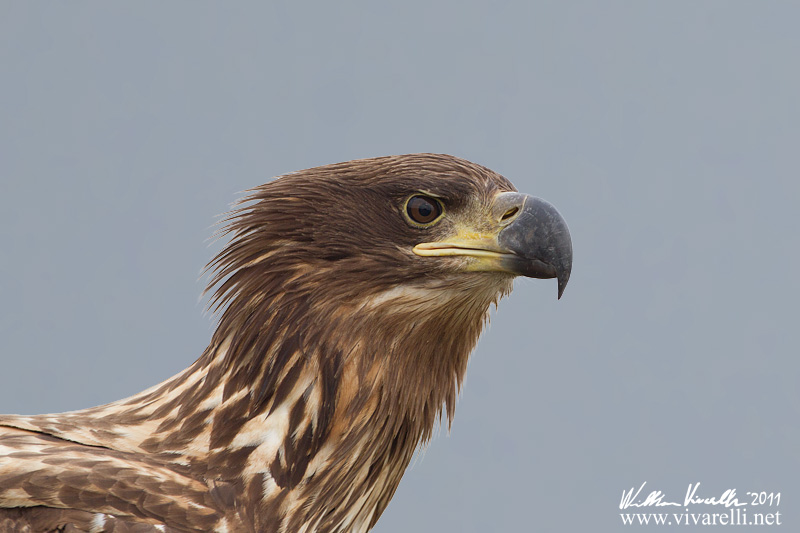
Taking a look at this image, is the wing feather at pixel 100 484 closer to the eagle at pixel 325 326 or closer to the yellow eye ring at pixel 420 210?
the eagle at pixel 325 326

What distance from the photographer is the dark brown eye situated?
271 cm

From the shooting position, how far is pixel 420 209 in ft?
8.92

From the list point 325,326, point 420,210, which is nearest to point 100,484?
point 325,326

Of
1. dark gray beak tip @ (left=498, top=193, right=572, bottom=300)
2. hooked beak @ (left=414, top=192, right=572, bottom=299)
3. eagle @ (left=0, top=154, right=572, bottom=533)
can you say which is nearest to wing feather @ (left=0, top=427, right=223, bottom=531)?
eagle @ (left=0, top=154, right=572, bottom=533)

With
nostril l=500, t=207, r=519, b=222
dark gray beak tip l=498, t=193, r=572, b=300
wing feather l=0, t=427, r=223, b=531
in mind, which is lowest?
wing feather l=0, t=427, r=223, b=531

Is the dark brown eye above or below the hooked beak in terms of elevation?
above

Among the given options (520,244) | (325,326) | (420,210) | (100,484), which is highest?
(420,210)

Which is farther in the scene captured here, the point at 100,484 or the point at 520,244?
the point at 520,244

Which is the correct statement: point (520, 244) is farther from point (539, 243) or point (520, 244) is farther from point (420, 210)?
point (420, 210)

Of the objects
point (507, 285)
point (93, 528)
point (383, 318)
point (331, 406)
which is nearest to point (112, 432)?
point (93, 528)

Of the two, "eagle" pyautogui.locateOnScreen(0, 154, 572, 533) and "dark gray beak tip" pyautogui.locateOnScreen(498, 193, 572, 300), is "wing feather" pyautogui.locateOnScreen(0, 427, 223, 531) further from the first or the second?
"dark gray beak tip" pyautogui.locateOnScreen(498, 193, 572, 300)

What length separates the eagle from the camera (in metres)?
2.66

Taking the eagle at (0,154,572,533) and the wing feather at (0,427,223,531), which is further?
the eagle at (0,154,572,533)

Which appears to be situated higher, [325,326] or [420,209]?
[420,209]
